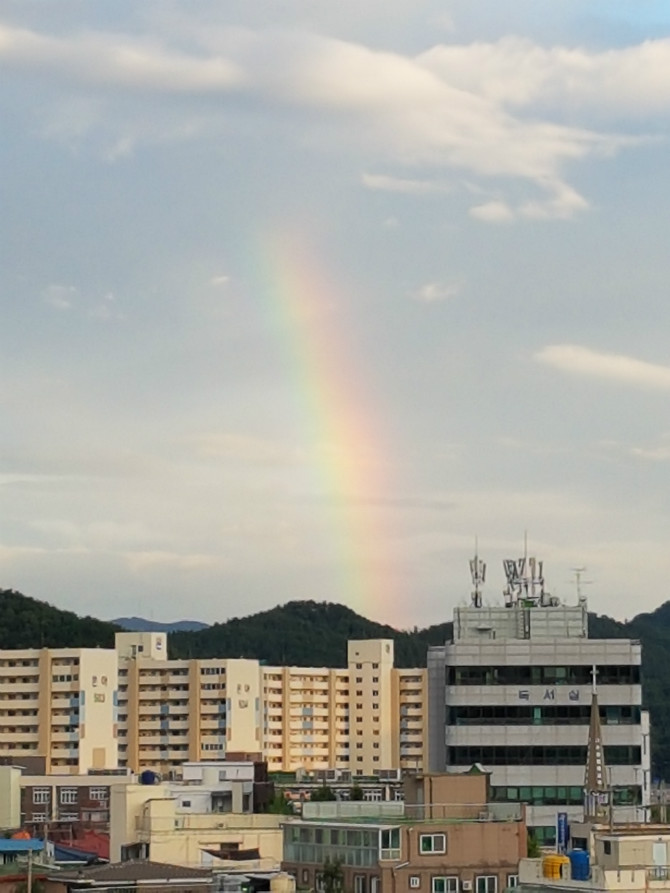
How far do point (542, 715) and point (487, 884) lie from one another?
45385 millimetres

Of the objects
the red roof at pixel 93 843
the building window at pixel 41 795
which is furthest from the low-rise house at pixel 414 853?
the building window at pixel 41 795

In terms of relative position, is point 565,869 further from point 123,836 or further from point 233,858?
point 123,836

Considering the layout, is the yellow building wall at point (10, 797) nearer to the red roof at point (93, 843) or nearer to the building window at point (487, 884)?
the red roof at point (93, 843)

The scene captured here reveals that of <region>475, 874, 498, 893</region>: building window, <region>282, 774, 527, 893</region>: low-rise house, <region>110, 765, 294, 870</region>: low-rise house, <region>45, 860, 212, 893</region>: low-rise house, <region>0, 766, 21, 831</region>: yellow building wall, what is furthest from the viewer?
<region>0, 766, 21, 831</region>: yellow building wall

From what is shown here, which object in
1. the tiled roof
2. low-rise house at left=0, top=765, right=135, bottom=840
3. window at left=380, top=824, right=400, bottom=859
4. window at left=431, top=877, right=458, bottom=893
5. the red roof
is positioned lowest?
window at left=431, top=877, right=458, bottom=893

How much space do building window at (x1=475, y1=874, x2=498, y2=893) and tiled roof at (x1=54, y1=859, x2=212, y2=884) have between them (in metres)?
7.78

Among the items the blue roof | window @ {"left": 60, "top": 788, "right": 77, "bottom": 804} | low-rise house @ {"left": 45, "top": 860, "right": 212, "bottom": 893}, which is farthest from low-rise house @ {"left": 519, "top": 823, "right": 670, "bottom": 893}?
window @ {"left": 60, "top": 788, "right": 77, "bottom": 804}

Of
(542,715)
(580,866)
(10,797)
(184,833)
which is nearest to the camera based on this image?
(580,866)

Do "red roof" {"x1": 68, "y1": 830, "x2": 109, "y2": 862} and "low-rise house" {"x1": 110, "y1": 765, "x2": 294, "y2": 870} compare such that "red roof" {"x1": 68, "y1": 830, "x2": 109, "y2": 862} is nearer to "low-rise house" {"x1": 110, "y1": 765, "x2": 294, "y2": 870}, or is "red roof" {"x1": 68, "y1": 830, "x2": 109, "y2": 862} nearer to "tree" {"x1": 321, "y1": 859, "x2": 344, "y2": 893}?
"low-rise house" {"x1": 110, "y1": 765, "x2": 294, "y2": 870}

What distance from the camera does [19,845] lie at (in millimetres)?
77062

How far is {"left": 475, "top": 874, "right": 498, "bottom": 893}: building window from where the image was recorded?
61656 millimetres

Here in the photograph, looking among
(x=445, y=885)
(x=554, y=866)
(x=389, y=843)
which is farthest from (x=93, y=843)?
(x=554, y=866)

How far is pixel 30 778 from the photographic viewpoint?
142250 millimetres

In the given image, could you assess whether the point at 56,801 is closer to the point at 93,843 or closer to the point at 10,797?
the point at 10,797
